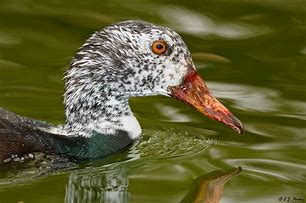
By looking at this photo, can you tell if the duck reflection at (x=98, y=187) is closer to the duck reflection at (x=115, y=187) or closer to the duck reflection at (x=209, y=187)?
the duck reflection at (x=115, y=187)

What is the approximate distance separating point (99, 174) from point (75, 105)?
61 centimetres

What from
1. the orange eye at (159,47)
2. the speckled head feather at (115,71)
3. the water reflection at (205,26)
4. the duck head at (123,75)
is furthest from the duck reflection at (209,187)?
the water reflection at (205,26)

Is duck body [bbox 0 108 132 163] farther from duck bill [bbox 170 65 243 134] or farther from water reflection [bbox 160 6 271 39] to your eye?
water reflection [bbox 160 6 271 39]

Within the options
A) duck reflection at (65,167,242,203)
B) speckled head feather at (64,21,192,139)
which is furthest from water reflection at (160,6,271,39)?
duck reflection at (65,167,242,203)

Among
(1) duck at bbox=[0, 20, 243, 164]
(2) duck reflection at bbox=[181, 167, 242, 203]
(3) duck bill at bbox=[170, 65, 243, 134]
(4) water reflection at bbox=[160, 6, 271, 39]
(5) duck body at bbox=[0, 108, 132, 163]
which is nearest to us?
(2) duck reflection at bbox=[181, 167, 242, 203]

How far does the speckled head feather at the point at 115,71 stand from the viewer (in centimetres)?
1066

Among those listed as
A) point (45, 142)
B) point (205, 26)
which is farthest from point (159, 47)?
point (205, 26)

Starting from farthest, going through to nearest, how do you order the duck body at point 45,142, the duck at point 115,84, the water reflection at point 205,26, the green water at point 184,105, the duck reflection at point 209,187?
the water reflection at point 205,26
the duck at point 115,84
the duck body at point 45,142
the green water at point 184,105
the duck reflection at point 209,187

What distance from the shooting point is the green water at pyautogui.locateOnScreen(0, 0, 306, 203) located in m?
10.1

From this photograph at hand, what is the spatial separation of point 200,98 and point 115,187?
46.1 inches

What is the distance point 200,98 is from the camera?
1089cm

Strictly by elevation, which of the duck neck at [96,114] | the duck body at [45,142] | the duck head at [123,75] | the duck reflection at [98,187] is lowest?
the duck reflection at [98,187]

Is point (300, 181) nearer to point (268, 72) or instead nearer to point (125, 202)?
point (125, 202)

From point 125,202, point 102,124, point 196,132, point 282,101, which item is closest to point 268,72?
point 282,101
